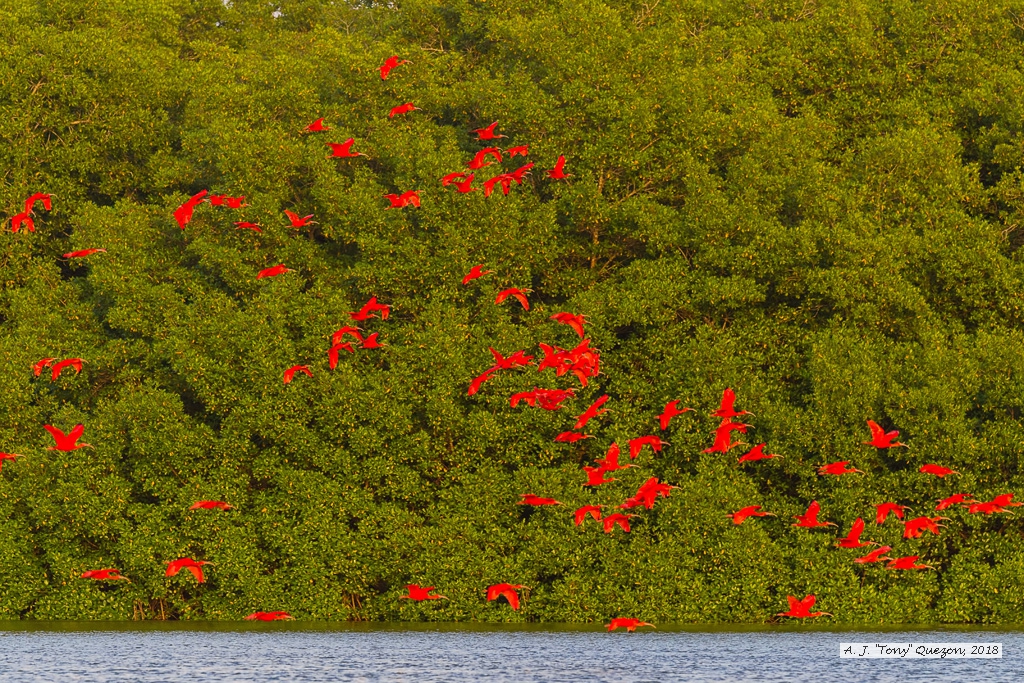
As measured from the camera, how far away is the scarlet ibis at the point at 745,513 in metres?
28.9

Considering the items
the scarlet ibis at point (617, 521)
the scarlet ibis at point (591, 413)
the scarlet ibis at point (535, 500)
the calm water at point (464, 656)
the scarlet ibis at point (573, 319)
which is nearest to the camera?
the calm water at point (464, 656)

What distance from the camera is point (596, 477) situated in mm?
29953

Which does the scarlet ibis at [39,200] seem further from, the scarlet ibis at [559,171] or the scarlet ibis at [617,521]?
the scarlet ibis at [617,521]

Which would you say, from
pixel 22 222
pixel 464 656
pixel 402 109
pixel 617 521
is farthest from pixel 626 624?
pixel 22 222

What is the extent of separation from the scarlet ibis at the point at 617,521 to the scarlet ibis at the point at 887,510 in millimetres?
4741

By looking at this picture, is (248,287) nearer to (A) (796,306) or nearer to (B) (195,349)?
(B) (195,349)

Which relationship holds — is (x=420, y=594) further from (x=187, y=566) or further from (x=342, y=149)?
(x=342, y=149)

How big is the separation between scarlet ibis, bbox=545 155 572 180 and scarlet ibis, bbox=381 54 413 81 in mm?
4037

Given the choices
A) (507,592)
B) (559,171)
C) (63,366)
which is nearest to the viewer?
(507,592)

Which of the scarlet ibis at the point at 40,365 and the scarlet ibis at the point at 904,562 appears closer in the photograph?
the scarlet ibis at the point at 40,365

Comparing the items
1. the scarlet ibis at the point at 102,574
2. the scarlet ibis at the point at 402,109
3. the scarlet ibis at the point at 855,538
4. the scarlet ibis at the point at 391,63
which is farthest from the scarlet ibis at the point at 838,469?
the scarlet ibis at the point at 102,574

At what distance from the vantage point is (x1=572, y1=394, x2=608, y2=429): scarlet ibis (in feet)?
97.6

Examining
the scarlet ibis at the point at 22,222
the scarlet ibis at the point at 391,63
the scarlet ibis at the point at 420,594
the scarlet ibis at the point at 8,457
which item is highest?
the scarlet ibis at the point at 391,63

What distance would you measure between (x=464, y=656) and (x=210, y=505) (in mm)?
8029
